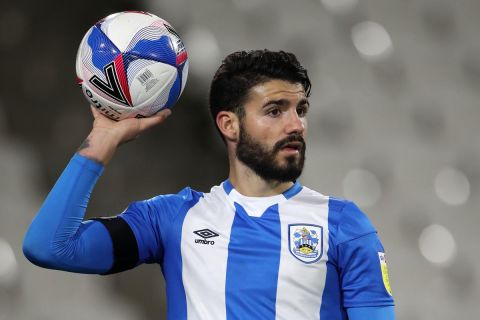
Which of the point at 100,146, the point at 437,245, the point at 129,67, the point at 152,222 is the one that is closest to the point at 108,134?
the point at 100,146

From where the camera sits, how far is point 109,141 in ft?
6.81

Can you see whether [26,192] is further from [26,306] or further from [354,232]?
[354,232]

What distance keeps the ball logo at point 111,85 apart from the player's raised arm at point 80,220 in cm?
8

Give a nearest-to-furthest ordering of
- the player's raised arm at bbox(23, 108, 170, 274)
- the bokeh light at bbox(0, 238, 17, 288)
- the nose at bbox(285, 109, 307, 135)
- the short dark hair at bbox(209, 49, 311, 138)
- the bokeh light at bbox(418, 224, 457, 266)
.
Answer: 1. the player's raised arm at bbox(23, 108, 170, 274)
2. the nose at bbox(285, 109, 307, 135)
3. the short dark hair at bbox(209, 49, 311, 138)
4. the bokeh light at bbox(0, 238, 17, 288)
5. the bokeh light at bbox(418, 224, 457, 266)

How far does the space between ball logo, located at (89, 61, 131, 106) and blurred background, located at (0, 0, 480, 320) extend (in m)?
1.67

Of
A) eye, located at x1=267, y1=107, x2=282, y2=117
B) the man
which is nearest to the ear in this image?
the man

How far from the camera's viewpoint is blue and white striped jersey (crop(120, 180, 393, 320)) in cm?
204

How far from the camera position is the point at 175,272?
2.18 metres

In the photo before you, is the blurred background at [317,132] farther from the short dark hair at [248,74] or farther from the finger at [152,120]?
the finger at [152,120]

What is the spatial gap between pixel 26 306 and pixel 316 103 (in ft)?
6.26

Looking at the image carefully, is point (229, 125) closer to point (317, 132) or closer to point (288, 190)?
point (288, 190)

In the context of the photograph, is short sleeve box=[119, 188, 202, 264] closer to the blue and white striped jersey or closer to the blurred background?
the blue and white striped jersey

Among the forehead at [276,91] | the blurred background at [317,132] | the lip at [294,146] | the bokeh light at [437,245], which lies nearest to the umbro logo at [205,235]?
the lip at [294,146]

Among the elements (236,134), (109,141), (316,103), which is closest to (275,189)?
(236,134)
